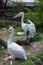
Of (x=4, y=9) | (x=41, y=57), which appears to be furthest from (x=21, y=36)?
(x=4, y=9)

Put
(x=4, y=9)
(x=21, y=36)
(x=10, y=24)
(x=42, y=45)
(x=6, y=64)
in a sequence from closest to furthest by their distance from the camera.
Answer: (x=6, y=64)
(x=42, y=45)
(x=21, y=36)
(x=10, y=24)
(x=4, y=9)

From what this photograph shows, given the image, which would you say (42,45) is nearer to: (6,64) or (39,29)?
(6,64)

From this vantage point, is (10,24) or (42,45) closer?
(42,45)

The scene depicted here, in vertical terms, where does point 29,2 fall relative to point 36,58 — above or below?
below

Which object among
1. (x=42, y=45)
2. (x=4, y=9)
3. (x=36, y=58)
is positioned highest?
(x=36, y=58)

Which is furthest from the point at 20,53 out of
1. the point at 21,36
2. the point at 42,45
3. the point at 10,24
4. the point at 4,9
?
the point at 4,9

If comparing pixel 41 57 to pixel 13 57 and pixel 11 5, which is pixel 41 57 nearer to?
pixel 13 57

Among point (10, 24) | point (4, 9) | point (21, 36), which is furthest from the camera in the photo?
point (4, 9)

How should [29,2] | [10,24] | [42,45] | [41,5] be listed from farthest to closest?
[29,2], [10,24], [41,5], [42,45]

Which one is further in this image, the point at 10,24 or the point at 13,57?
the point at 10,24

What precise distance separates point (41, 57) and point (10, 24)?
7569mm

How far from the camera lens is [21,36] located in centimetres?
1097

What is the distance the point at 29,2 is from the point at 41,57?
11964mm

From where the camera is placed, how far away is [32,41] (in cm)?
992
